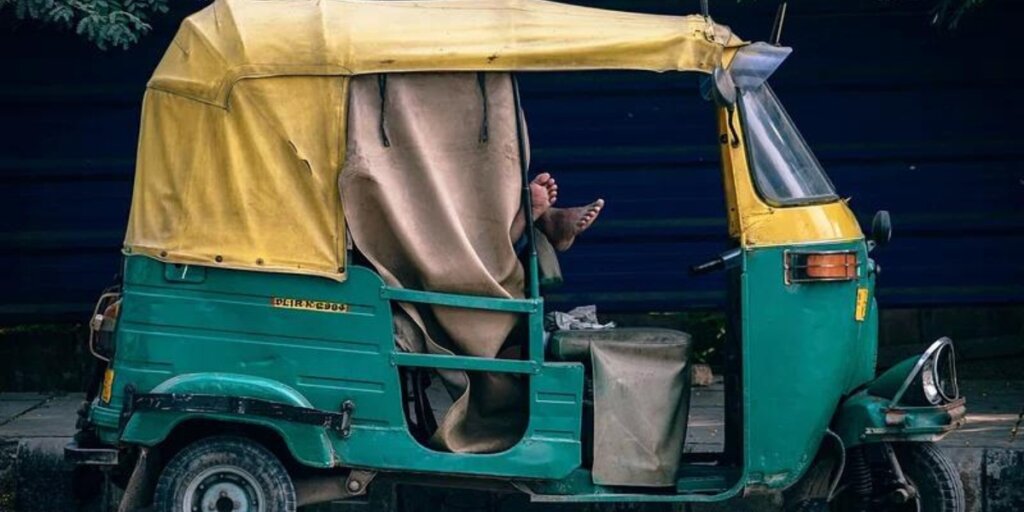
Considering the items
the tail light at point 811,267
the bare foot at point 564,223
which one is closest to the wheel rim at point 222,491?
the bare foot at point 564,223

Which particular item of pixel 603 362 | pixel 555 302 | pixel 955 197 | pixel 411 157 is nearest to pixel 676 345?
pixel 603 362

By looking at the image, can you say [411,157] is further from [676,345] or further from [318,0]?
[676,345]

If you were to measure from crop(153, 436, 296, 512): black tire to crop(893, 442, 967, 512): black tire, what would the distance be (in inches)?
94.1

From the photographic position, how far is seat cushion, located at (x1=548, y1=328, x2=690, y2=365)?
6.50 meters

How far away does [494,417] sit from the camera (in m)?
6.50

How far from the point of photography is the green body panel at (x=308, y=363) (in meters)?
6.29

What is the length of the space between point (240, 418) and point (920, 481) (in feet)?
8.64

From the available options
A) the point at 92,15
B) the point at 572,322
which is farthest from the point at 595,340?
the point at 92,15

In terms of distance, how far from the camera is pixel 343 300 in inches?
248

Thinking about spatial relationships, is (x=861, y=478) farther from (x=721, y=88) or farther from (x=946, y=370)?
(x=721, y=88)

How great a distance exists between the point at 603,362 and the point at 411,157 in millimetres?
1053

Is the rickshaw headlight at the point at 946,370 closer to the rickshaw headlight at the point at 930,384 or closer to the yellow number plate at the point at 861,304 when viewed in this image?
the rickshaw headlight at the point at 930,384

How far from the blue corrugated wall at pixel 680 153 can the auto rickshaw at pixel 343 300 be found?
3168mm

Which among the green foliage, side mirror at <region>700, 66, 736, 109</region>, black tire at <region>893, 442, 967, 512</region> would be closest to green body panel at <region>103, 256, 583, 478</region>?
side mirror at <region>700, 66, 736, 109</region>
